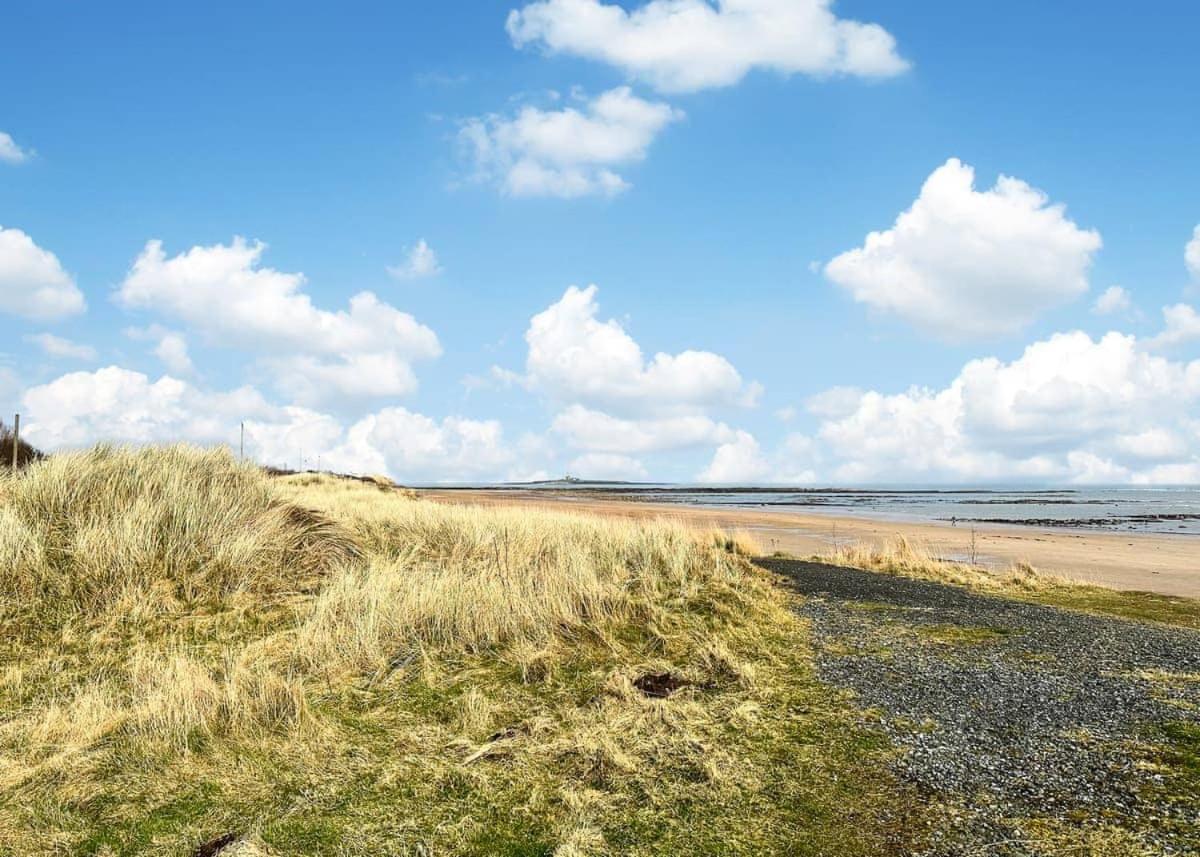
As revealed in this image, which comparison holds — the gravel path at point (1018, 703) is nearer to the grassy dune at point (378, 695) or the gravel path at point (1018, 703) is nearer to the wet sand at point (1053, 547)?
the grassy dune at point (378, 695)

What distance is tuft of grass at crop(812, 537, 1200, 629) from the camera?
1363 cm

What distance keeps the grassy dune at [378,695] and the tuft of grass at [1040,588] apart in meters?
5.87

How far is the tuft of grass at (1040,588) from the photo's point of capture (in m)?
13.6

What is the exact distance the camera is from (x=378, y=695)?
8008mm

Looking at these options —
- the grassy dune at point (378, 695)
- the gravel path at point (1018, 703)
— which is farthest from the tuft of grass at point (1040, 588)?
the grassy dune at point (378, 695)

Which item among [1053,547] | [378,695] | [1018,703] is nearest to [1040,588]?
Answer: [1018,703]

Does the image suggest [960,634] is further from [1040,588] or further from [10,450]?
[10,450]

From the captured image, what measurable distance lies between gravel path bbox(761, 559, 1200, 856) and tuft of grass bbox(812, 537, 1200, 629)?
1791 mm

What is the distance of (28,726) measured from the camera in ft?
22.5

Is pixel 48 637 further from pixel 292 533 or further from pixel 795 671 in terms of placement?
pixel 795 671

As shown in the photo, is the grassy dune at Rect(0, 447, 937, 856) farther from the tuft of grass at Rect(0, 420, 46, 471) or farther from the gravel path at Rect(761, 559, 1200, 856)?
the tuft of grass at Rect(0, 420, 46, 471)

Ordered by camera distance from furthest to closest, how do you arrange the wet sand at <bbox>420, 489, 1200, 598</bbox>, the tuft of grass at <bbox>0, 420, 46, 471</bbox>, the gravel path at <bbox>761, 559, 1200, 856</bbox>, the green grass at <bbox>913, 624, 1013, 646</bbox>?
the tuft of grass at <bbox>0, 420, 46, 471</bbox>, the wet sand at <bbox>420, 489, 1200, 598</bbox>, the green grass at <bbox>913, 624, 1013, 646</bbox>, the gravel path at <bbox>761, 559, 1200, 856</bbox>

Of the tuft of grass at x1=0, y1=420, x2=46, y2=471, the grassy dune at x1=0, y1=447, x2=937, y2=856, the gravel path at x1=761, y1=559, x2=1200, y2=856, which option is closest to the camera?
the gravel path at x1=761, y1=559, x2=1200, y2=856

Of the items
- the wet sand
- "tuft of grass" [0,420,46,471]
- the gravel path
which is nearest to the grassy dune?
the gravel path
